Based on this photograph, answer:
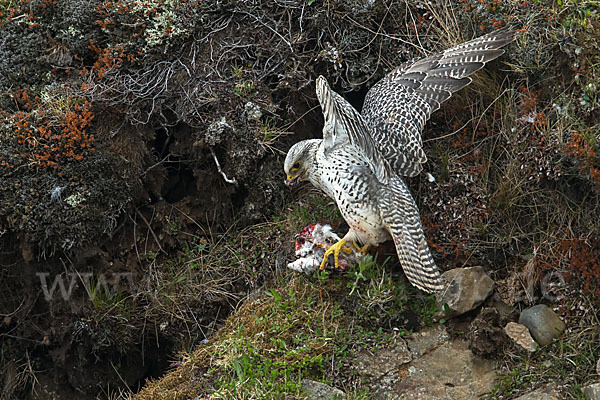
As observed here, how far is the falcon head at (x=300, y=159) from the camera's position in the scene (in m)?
4.60

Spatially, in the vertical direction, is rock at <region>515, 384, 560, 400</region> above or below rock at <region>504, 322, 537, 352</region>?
below

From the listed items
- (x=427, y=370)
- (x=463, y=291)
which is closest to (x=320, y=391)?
(x=427, y=370)

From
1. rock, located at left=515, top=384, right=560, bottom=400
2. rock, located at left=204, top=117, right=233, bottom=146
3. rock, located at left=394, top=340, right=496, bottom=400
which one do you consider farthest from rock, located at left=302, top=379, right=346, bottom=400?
rock, located at left=204, top=117, right=233, bottom=146

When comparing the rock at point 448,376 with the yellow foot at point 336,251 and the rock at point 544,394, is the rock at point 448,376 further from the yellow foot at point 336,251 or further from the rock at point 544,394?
the yellow foot at point 336,251

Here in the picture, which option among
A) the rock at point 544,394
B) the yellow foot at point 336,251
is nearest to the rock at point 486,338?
the rock at point 544,394

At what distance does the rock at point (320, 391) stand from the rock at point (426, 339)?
64cm

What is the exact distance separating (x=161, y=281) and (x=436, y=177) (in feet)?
8.04

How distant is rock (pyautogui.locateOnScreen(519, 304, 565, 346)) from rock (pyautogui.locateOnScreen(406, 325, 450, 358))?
1.75ft

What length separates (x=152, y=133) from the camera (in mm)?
5379

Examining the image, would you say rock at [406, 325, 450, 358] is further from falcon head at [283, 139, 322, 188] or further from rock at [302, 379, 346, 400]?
falcon head at [283, 139, 322, 188]

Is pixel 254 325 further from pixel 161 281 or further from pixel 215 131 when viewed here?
pixel 215 131

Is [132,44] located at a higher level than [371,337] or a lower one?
higher

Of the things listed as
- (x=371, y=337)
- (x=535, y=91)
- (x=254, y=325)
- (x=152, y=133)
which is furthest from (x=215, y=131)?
(x=535, y=91)

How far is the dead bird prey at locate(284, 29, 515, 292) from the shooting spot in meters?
4.15
